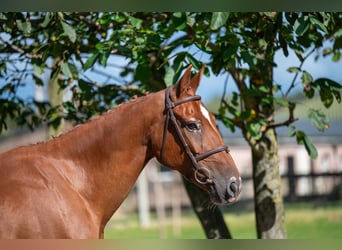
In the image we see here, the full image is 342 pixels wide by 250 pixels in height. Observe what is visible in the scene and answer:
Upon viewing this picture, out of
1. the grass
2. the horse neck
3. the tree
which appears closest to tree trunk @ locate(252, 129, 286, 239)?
the tree

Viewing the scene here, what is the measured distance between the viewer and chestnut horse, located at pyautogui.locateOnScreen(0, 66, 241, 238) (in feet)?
10.7

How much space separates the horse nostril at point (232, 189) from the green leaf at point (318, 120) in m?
1.77

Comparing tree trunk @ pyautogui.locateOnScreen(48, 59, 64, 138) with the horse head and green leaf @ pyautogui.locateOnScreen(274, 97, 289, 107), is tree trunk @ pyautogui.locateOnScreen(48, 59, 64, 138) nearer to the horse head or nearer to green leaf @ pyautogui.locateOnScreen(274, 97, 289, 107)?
the horse head

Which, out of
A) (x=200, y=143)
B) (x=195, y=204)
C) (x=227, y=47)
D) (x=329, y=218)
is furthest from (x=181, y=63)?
(x=329, y=218)

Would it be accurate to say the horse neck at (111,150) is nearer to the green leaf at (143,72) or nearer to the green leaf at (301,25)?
the green leaf at (301,25)

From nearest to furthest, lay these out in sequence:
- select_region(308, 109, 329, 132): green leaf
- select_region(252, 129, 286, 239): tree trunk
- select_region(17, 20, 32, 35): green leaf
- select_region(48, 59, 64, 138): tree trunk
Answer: select_region(17, 20, 32, 35): green leaf
select_region(308, 109, 329, 132): green leaf
select_region(48, 59, 64, 138): tree trunk
select_region(252, 129, 286, 239): tree trunk

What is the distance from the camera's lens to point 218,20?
386 cm

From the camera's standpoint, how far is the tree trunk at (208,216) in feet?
19.7

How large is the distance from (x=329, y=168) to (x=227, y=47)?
21.4 meters

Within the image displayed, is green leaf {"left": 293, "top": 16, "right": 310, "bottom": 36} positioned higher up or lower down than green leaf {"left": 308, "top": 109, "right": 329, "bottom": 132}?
higher up

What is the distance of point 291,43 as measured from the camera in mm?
4469

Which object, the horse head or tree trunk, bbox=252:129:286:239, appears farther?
tree trunk, bbox=252:129:286:239

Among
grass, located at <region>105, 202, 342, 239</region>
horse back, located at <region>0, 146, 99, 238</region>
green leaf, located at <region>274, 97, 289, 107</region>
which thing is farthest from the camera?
grass, located at <region>105, 202, 342, 239</region>

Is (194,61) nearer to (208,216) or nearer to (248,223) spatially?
(208,216)
